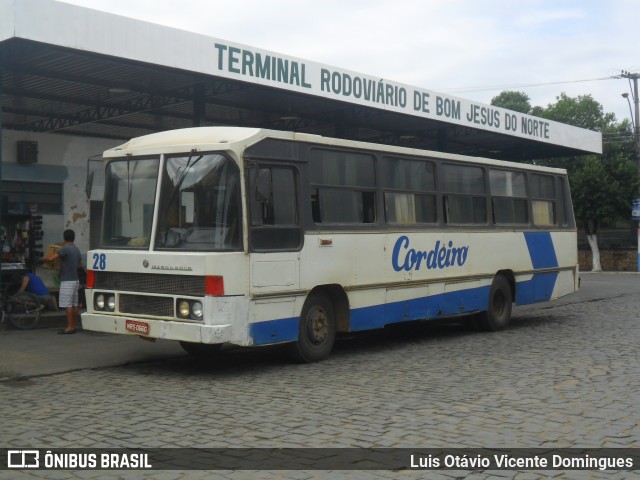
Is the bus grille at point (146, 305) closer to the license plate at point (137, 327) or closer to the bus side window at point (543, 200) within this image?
the license plate at point (137, 327)

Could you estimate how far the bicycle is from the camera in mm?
13406

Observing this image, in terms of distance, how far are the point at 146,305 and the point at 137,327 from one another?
0.88ft

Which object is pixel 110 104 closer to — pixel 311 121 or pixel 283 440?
pixel 311 121

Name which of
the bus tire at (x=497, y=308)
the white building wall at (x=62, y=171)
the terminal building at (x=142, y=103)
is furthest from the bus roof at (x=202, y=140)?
the white building wall at (x=62, y=171)

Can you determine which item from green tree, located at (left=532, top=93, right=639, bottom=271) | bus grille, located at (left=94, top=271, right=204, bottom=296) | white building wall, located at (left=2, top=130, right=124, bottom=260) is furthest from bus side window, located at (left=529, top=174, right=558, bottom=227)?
green tree, located at (left=532, top=93, right=639, bottom=271)

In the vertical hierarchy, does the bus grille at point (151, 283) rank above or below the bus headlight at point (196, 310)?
above

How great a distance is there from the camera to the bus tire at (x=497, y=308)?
13.8 metres

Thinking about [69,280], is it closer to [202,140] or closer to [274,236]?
[202,140]

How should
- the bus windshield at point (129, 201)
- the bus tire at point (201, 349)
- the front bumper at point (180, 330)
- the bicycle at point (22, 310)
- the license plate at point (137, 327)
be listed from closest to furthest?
the front bumper at point (180, 330), the license plate at point (137, 327), the bus windshield at point (129, 201), the bus tire at point (201, 349), the bicycle at point (22, 310)

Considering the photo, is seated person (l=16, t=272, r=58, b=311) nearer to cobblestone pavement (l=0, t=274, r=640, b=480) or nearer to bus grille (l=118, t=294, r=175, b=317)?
cobblestone pavement (l=0, t=274, r=640, b=480)

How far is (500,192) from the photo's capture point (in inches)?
555

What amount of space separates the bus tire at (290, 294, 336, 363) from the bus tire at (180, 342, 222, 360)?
4.31 feet

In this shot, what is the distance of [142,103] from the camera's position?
19297mm

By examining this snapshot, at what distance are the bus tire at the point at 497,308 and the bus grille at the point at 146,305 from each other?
6.50 m
